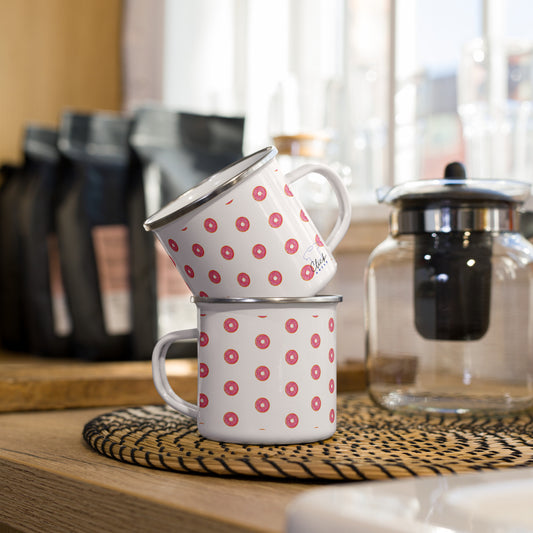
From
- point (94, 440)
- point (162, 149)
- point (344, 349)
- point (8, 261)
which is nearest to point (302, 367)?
point (94, 440)

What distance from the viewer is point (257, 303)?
0.52m

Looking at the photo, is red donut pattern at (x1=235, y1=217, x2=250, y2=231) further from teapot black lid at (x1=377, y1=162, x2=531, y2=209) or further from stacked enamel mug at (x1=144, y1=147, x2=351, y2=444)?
teapot black lid at (x1=377, y1=162, x2=531, y2=209)

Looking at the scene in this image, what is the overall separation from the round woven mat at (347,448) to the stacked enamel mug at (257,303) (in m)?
0.02

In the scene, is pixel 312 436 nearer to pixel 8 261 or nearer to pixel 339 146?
pixel 339 146

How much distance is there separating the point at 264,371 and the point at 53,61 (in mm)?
1249

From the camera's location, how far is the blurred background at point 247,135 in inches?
42.9

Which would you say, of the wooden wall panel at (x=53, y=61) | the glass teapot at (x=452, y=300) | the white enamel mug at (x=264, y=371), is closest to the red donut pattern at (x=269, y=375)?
the white enamel mug at (x=264, y=371)

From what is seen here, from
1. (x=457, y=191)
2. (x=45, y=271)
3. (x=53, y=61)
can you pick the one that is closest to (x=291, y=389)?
(x=457, y=191)

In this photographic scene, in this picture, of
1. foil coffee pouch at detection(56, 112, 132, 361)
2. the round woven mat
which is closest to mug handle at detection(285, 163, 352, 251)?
the round woven mat

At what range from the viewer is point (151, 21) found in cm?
166

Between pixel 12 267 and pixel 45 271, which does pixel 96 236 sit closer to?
pixel 45 271

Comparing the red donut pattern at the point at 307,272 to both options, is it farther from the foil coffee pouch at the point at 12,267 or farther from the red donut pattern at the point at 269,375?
the foil coffee pouch at the point at 12,267

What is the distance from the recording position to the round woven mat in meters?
0.45

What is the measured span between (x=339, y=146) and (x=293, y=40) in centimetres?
28
